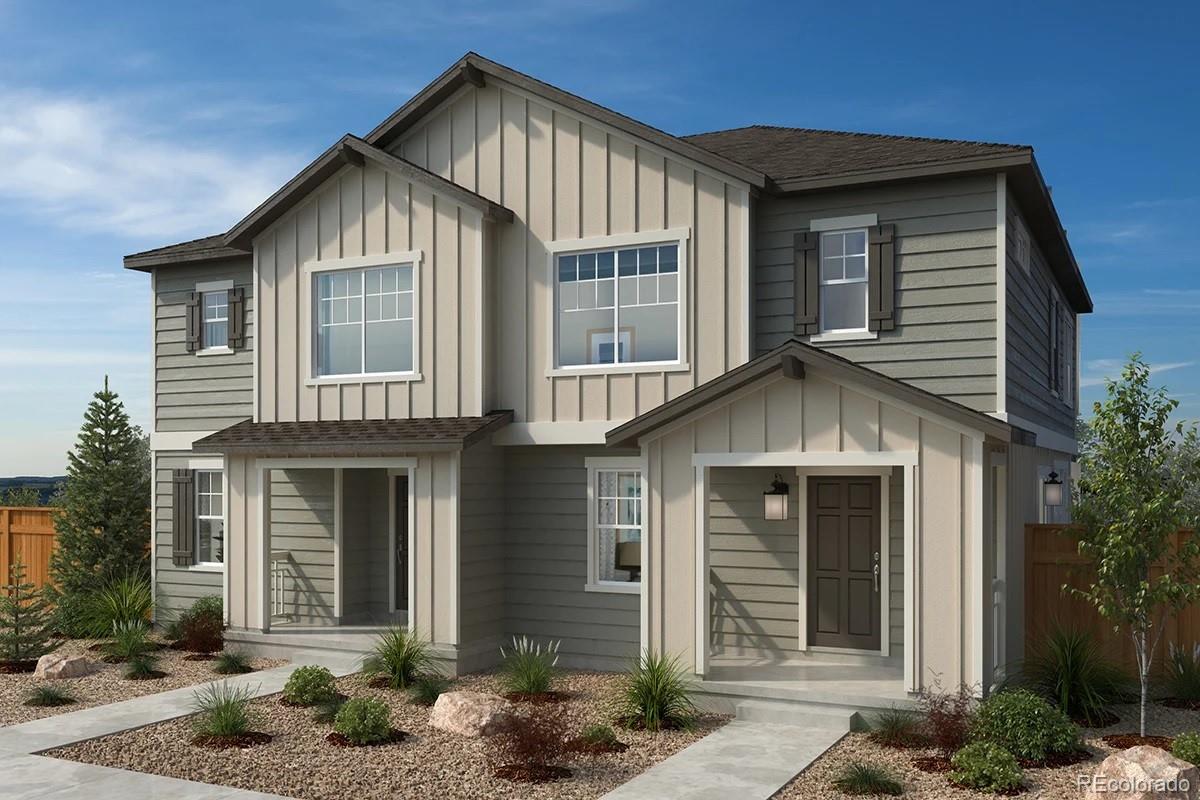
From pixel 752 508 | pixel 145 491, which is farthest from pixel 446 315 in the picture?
pixel 145 491

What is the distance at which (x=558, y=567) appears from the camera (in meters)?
13.9

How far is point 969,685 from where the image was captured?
10203 millimetres

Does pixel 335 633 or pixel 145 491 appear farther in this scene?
pixel 145 491

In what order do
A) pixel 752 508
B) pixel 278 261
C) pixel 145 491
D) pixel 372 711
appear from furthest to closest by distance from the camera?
pixel 145 491 < pixel 278 261 < pixel 752 508 < pixel 372 711

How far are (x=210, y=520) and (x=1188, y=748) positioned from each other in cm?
1341

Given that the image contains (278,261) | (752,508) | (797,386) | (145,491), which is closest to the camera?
(797,386)

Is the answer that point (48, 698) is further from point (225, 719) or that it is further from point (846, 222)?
point (846, 222)

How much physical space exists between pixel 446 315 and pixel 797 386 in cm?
509

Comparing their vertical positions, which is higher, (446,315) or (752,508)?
(446,315)

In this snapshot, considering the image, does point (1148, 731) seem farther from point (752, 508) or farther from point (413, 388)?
point (413, 388)

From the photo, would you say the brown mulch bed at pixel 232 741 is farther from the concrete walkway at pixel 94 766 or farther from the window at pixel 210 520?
the window at pixel 210 520

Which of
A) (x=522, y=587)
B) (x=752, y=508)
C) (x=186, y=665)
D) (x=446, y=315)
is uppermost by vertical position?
(x=446, y=315)

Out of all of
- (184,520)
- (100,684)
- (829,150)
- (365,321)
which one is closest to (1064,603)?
(829,150)

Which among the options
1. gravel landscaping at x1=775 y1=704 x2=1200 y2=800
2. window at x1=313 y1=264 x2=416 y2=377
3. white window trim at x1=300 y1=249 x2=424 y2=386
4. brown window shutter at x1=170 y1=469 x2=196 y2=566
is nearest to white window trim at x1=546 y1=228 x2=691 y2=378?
white window trim at x1=300 y1=249 x2=424 y2=386
